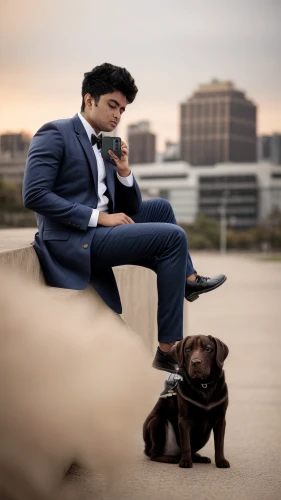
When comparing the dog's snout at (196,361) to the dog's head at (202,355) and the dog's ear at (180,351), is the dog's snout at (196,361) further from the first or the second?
the dog's ear at (180,351)

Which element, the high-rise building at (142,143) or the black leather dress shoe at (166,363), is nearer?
the black leather dress shoe at (166,363)

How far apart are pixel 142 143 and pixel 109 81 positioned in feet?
478

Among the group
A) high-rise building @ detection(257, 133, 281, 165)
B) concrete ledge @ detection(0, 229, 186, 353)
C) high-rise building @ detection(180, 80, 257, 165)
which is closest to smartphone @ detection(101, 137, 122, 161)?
concrete ledge @ detection(0, 229, 186, 353)

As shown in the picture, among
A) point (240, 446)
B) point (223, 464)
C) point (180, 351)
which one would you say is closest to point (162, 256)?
point (180, 351)

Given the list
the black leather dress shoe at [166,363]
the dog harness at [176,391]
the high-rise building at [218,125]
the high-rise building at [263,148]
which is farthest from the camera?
the high-rise building at [218,125]

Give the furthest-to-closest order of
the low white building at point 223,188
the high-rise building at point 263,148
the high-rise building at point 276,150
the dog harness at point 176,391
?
the high-rise building at point 263,148, the high-rise building at point 276,150, the low white building at point 223,188, the dog harness at point 176,391

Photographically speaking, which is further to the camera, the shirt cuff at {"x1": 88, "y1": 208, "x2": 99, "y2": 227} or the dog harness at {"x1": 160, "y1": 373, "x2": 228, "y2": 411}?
the shirt cuff at {"x1": 88, "y1": 208, "x2": 99, "y2": 227}

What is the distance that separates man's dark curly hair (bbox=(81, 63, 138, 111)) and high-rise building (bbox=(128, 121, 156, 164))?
143m

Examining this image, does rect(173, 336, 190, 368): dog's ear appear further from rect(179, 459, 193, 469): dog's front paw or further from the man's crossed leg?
rect(179, 459, 193, 469): dog's front paw

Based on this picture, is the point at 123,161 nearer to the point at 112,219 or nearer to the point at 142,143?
the point at 112,219

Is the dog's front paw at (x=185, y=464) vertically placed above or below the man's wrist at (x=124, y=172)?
below

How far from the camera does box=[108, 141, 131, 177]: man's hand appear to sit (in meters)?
4.16

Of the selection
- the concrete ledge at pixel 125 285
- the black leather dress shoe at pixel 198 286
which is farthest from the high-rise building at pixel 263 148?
the black leather dress shoe at pixel 198 286

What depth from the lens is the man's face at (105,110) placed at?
4117 mm
